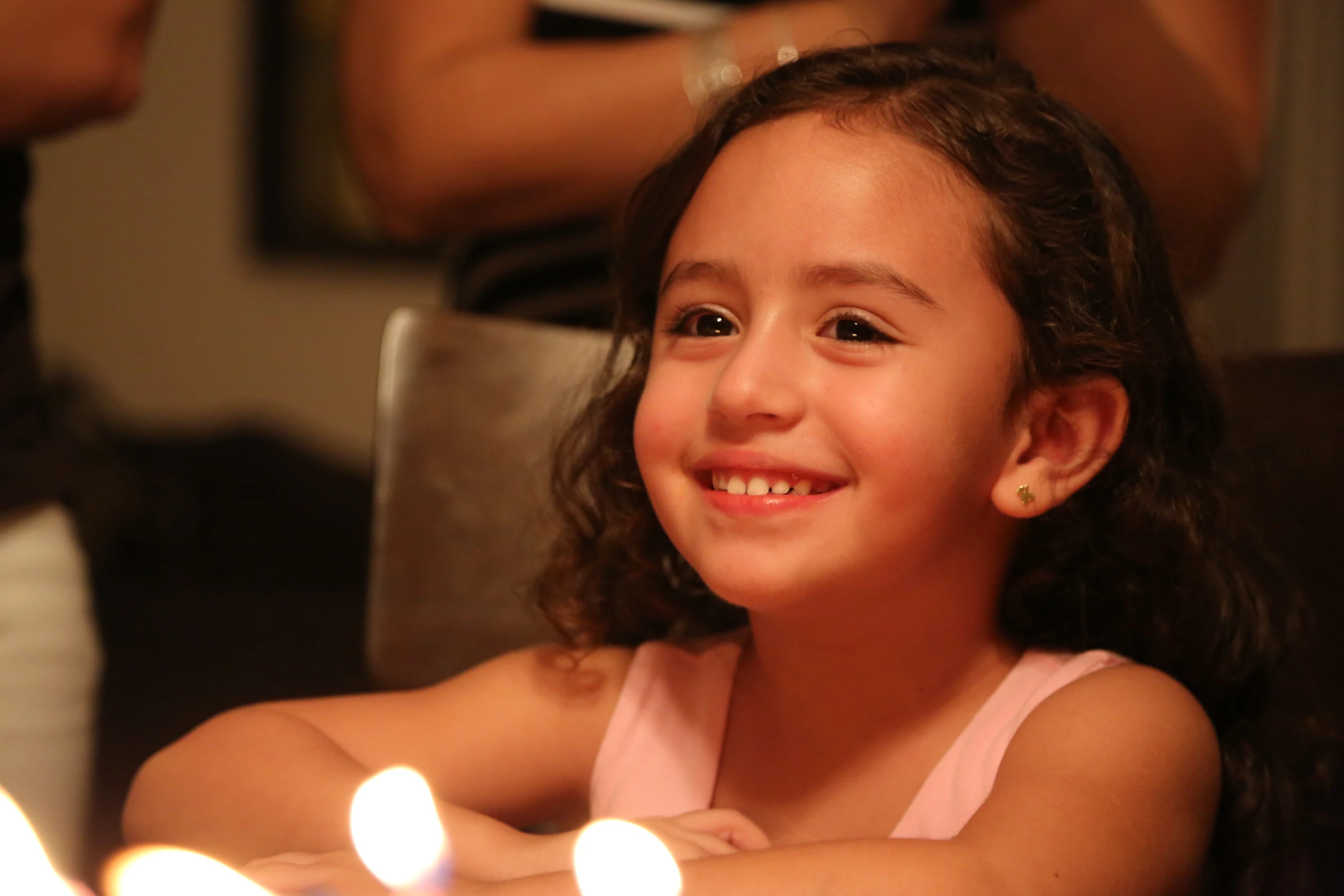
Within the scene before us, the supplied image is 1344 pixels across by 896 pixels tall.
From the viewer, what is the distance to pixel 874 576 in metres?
0.91

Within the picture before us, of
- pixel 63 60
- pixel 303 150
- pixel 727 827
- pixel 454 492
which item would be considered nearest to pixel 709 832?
pixel 727 827

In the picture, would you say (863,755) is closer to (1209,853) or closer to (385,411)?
(1209,853)

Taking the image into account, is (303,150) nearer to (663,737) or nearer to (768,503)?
(663,737)

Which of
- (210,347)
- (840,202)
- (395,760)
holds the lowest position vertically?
(210,347)

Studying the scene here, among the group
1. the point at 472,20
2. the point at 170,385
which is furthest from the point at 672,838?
the point at 170,385

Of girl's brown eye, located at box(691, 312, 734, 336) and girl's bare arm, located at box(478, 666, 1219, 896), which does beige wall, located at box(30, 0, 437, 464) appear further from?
girl's bare arm, located at box(478, 666, 1219, 896)

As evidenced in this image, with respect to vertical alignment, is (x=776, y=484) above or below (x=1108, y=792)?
above

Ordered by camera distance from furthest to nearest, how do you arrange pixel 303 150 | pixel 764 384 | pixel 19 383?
pixel 303 150 → pixel 19 383 → pixel 764 384

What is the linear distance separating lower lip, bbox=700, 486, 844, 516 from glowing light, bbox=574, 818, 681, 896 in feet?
0.86

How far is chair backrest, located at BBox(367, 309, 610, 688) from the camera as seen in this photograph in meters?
1.31

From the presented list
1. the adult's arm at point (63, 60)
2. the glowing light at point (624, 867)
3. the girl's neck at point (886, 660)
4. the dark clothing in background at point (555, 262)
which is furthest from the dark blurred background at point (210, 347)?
the glowing light at point (624, 867)

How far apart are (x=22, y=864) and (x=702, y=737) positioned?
0.66 metres

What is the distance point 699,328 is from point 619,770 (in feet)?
1.27

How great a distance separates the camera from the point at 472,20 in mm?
1394
